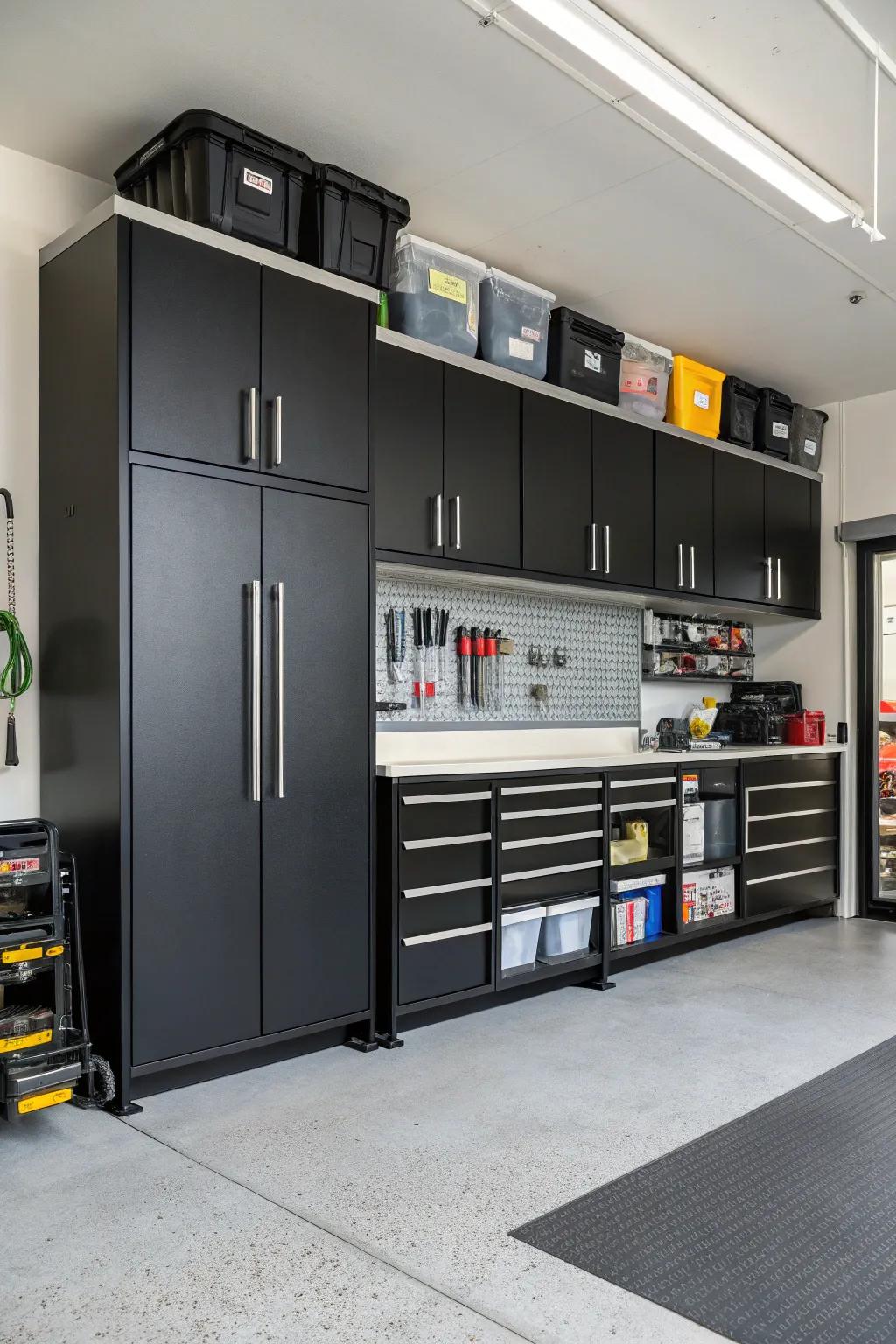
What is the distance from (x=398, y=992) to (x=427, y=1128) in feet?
2.49

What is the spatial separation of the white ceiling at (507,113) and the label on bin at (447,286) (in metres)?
0.20

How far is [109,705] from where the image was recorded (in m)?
2.87

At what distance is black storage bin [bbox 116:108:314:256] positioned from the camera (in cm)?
301

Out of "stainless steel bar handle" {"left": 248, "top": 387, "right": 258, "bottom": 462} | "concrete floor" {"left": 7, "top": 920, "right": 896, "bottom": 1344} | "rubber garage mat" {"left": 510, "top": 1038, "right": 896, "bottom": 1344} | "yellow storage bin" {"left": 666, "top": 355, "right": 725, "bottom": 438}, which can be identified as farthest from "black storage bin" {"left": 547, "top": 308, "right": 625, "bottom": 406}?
"rubber garage mat" {"left": 510, "top": 1038, "right": 896, "bottom": 1344}

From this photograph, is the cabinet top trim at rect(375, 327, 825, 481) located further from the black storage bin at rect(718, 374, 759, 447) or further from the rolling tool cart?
the rolling tool cart

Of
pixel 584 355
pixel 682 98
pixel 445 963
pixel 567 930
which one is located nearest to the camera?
pixel 682 98

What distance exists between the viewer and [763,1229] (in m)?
2.18

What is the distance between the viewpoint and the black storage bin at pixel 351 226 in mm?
3340

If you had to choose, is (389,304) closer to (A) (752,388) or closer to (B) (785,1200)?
Result: (A) (752,388)

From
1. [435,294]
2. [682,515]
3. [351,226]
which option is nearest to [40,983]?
[351,226]

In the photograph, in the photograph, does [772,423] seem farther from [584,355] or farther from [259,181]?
[259,181]

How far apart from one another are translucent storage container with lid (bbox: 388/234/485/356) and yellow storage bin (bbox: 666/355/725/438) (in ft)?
4.70

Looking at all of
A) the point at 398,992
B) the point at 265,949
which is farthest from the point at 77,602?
the point at 398,992

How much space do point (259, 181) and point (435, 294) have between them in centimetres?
91
